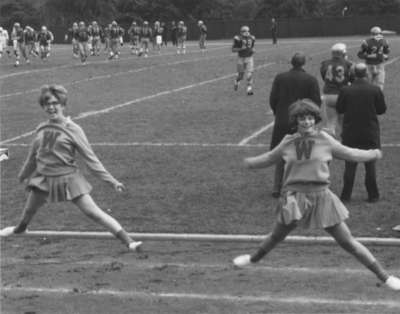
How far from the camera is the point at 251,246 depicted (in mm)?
9750

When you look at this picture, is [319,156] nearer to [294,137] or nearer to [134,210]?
[294,137]

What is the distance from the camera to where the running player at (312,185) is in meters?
7.74

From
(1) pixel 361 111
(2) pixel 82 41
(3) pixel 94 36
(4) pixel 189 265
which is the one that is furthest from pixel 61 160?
(3) pixel 94 36

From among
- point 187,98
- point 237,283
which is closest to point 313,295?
point 237,283

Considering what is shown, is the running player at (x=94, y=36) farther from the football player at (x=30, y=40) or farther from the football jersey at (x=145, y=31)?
the football player at (x=30, y=40)

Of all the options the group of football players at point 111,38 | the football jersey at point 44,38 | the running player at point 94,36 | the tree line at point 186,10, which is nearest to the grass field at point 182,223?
the group of football players at point 111,38

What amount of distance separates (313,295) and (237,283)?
832 mm

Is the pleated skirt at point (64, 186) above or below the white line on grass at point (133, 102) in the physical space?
above

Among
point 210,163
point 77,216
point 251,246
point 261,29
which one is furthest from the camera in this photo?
point 261,29

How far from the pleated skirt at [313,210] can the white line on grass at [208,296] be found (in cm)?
67

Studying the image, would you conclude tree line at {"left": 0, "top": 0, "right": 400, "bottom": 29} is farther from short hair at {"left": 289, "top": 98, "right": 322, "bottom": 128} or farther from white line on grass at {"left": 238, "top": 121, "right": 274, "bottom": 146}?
short hair at {"left": 289, "top": 98, "right": 322, "bottom": 128}

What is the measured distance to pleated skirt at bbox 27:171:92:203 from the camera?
8.55m

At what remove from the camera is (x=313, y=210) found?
7.76m

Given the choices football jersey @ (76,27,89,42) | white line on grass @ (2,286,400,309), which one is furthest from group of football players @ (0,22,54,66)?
white line on grass @ (2,286,400,309)
